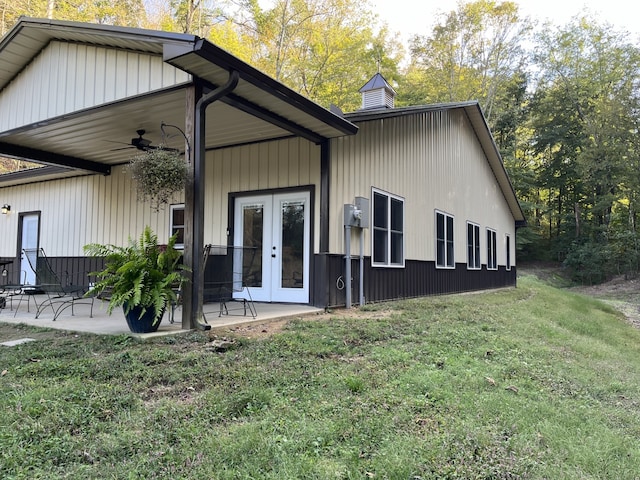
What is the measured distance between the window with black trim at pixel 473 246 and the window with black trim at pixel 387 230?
4745 millimetres

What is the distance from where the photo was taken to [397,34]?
71.7 feet

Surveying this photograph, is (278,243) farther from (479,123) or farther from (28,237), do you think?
(479,123)

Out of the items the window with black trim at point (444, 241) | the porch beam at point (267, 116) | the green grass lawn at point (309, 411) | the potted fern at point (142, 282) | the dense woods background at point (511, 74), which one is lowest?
the green grass lawn at point (309, 411)

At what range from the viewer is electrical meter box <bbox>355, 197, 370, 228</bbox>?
7.07 meters

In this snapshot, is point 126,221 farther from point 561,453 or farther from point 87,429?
point 561,453

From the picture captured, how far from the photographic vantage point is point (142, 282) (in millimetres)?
4109

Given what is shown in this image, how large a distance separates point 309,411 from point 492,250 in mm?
13904

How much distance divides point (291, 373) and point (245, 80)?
3.10 metres

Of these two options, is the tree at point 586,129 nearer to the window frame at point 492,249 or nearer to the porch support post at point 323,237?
the window frame at point 492,249

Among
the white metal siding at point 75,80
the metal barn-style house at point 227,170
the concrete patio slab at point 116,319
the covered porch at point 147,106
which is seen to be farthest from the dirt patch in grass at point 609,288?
the white metal siding at point 75,80

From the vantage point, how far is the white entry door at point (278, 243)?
23.1 feet

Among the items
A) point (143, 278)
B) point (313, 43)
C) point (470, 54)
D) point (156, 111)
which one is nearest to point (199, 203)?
point (143, 278)

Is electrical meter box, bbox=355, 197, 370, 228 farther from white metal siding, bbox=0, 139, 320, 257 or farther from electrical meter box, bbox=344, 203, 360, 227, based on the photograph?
white metal siding, bbox=0, 139, 320, 257

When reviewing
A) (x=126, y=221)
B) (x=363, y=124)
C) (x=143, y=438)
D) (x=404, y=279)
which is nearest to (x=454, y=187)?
(x=404, y=279)
